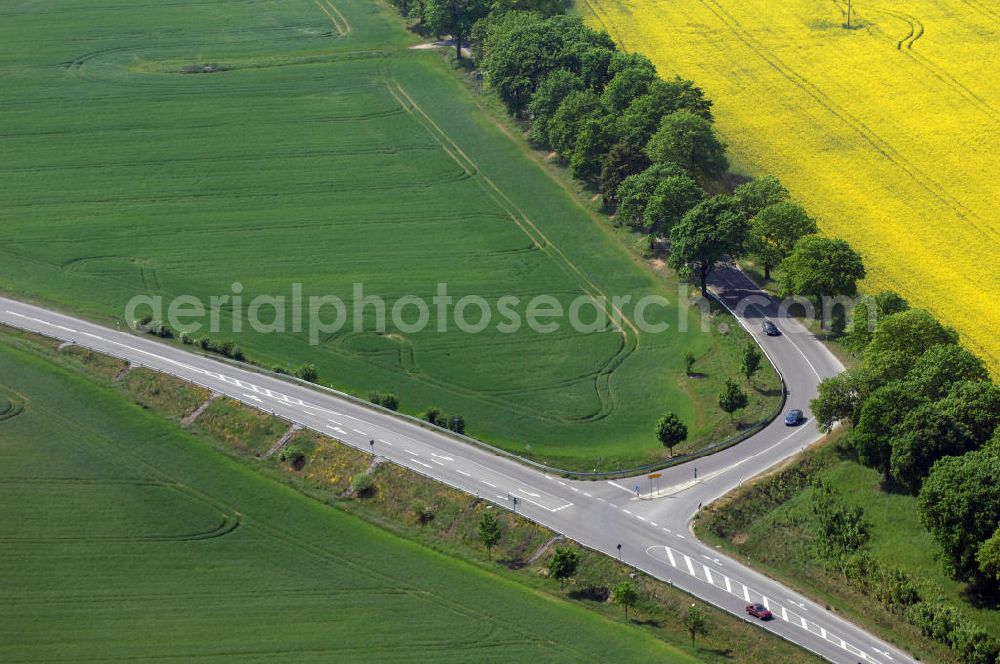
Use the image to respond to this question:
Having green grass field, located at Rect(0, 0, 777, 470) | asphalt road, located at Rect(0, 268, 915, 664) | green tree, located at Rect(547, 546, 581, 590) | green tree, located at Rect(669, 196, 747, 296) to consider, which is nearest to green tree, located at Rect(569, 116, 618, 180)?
green grass field, located at Rect(0, 0, 777, 470)

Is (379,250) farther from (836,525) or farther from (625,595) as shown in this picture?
(836,525)

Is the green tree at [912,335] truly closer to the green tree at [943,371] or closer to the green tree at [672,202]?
the green tree at [943,371]

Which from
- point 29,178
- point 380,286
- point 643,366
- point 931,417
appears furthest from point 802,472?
point 29,178

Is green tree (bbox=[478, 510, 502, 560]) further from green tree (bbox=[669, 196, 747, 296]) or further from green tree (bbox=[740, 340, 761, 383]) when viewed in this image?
green tree (bbox=[669, 196, 747, 296])

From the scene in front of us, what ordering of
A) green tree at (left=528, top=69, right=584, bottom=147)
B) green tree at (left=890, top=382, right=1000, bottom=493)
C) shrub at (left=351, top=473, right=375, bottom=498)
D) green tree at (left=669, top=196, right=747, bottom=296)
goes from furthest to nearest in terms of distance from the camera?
green tree at (left=528, top=69, right=584, bottom=147)
green tree at (left=669, top=196, right=747, bottom=296)
shrub at (left=351, top=473, right=375, bottom=498)
green tree at (left=890, top=382, right=1000, bottom=493)

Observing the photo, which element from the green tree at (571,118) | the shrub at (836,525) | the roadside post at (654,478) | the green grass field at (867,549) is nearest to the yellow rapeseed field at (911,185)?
the green tree at (571,118)

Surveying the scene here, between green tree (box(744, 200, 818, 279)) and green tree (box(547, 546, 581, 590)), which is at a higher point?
green tree (box(744, 200, 818, 279))
